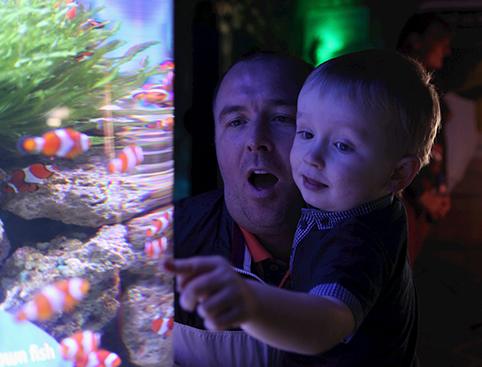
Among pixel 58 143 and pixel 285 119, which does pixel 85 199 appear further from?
pixel 285 119

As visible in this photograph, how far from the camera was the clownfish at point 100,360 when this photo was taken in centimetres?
107

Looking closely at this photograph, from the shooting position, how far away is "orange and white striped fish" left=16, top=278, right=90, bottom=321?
3.40ft

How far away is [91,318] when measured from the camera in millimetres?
1064

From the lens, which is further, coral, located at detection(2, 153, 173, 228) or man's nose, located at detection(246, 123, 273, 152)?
man's nose, located at detection(246, 123, 273, 152)

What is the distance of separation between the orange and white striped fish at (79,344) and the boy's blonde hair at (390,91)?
60 centimetres

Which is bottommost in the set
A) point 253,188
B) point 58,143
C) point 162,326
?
point 162,326

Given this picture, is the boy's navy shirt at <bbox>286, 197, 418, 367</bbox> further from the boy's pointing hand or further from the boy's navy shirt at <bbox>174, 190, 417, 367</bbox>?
the boy's pointing hand

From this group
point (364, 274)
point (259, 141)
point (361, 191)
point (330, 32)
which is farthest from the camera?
point (330, 32)

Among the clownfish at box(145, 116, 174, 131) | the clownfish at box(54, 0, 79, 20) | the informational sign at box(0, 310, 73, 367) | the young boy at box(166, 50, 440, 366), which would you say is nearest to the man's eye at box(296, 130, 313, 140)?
the young boy at box(166, 50, 440, 366)

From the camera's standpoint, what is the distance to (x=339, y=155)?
3.25 feet

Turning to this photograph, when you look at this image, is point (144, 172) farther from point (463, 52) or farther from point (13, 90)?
point (463, 52)

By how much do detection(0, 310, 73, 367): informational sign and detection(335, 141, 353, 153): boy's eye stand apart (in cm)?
61

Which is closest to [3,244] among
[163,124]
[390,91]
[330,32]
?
[163,124]

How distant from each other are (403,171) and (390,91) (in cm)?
16
